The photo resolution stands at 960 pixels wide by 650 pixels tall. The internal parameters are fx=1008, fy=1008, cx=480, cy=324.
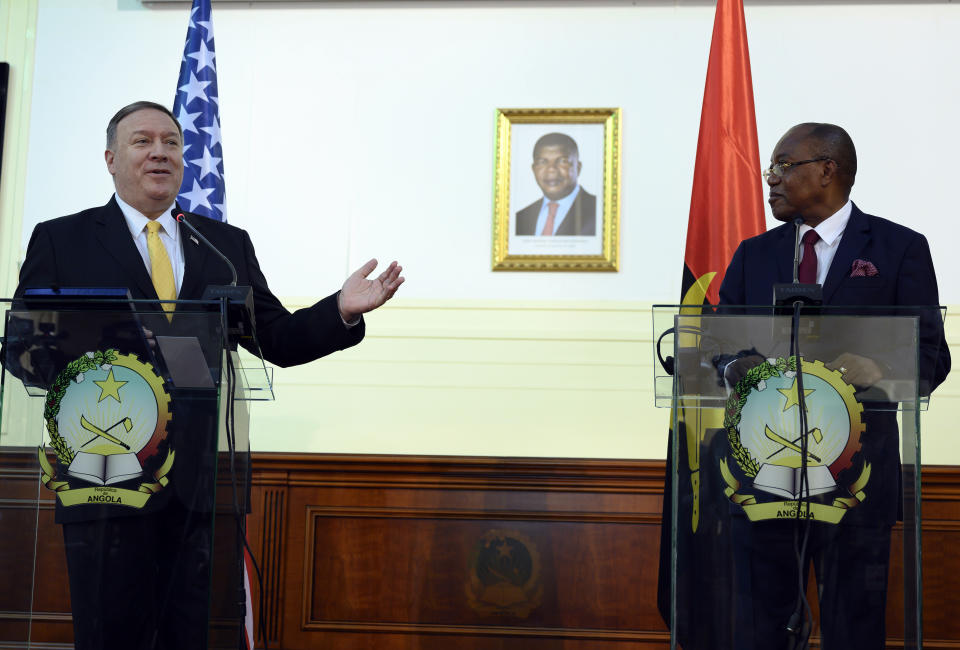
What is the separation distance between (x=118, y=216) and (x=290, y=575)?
1374mm

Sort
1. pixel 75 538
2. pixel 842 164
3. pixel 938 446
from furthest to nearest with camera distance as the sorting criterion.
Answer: pixel 938 446, pixel 842 164, pixel 75 538

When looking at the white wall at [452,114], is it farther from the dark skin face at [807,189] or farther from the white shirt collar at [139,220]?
the white shirt collar at [139,220]

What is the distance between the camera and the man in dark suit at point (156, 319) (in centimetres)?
171

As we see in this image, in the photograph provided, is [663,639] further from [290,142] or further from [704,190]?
[290,142]

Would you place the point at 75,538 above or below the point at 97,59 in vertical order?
below

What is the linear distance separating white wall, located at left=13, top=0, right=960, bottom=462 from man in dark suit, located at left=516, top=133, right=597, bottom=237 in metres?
0.16

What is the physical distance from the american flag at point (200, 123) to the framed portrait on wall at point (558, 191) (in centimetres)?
123

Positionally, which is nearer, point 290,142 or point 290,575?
point 290,575

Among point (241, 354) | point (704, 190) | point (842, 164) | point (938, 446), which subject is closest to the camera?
point (241, 354)

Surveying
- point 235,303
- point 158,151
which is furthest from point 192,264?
point 235,303

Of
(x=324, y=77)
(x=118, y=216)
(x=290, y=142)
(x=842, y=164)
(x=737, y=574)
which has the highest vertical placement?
(x=324, y=77)

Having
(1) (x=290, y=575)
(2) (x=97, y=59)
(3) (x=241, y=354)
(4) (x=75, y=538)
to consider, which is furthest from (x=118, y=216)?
(2) (x=97, y=59)

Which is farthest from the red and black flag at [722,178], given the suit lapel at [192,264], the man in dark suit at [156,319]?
the suit lapel at [192,264]

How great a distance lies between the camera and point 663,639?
3078mm
